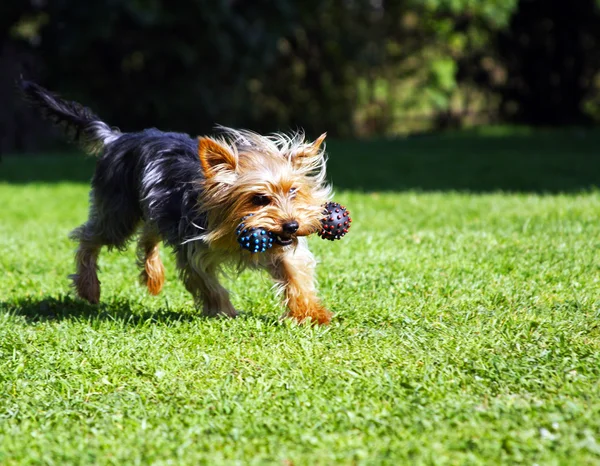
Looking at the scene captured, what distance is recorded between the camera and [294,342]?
5055 millimetres

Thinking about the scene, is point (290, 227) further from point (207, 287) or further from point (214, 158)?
point (207, 287)

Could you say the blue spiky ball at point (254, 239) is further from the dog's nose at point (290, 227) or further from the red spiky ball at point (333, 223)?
the red spiky ball at point (333, 223)

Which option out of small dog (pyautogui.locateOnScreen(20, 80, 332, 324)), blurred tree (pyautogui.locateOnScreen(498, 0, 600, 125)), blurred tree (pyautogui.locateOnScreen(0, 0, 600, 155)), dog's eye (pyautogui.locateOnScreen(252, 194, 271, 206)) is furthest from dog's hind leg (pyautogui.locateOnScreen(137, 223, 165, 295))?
blurred tree (pyautogui.locateOnScreen(498, 0, 600, 125))

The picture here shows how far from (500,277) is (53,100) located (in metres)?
3.89

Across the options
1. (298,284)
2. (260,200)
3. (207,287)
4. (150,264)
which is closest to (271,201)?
(260,200)

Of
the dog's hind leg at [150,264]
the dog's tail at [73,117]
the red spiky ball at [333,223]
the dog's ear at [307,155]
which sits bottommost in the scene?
the dog's hind leg at [150,264]

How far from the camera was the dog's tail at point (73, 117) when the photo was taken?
680 cm

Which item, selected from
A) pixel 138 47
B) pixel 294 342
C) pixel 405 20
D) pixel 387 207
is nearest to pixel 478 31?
Answer: pixel 405 20

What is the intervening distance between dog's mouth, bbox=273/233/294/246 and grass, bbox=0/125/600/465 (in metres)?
0.58

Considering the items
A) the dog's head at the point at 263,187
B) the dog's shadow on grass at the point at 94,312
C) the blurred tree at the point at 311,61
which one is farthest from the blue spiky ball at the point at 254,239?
the blurred tree at the point at 311,61

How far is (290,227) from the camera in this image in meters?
5.04

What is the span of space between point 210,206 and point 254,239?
48 cm

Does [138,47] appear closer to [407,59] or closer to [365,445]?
[407,59]

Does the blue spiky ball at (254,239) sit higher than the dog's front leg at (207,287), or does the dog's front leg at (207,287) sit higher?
the blue spiky ball at (254,239)
